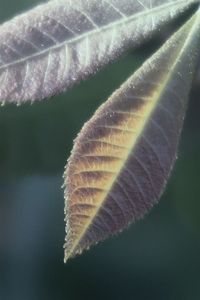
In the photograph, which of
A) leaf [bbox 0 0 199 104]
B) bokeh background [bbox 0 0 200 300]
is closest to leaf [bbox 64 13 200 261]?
leaf [bbox 0 0 199 104]

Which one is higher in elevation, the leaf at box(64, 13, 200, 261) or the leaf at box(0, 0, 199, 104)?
the leaf at box(0, 0, 199, 104)

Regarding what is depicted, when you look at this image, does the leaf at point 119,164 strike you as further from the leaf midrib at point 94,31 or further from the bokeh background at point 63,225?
the bokeh background at point 63,225

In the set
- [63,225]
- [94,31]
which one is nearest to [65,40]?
[94,31]

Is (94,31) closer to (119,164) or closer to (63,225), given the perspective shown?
(119,164)

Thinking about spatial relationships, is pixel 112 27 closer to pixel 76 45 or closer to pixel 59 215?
pixel 76 45

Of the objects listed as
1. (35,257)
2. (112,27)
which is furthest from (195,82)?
(35,257)

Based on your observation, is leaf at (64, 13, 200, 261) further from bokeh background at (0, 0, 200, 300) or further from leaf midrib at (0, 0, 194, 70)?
bokeh background at (0, 0, 200, 300)
